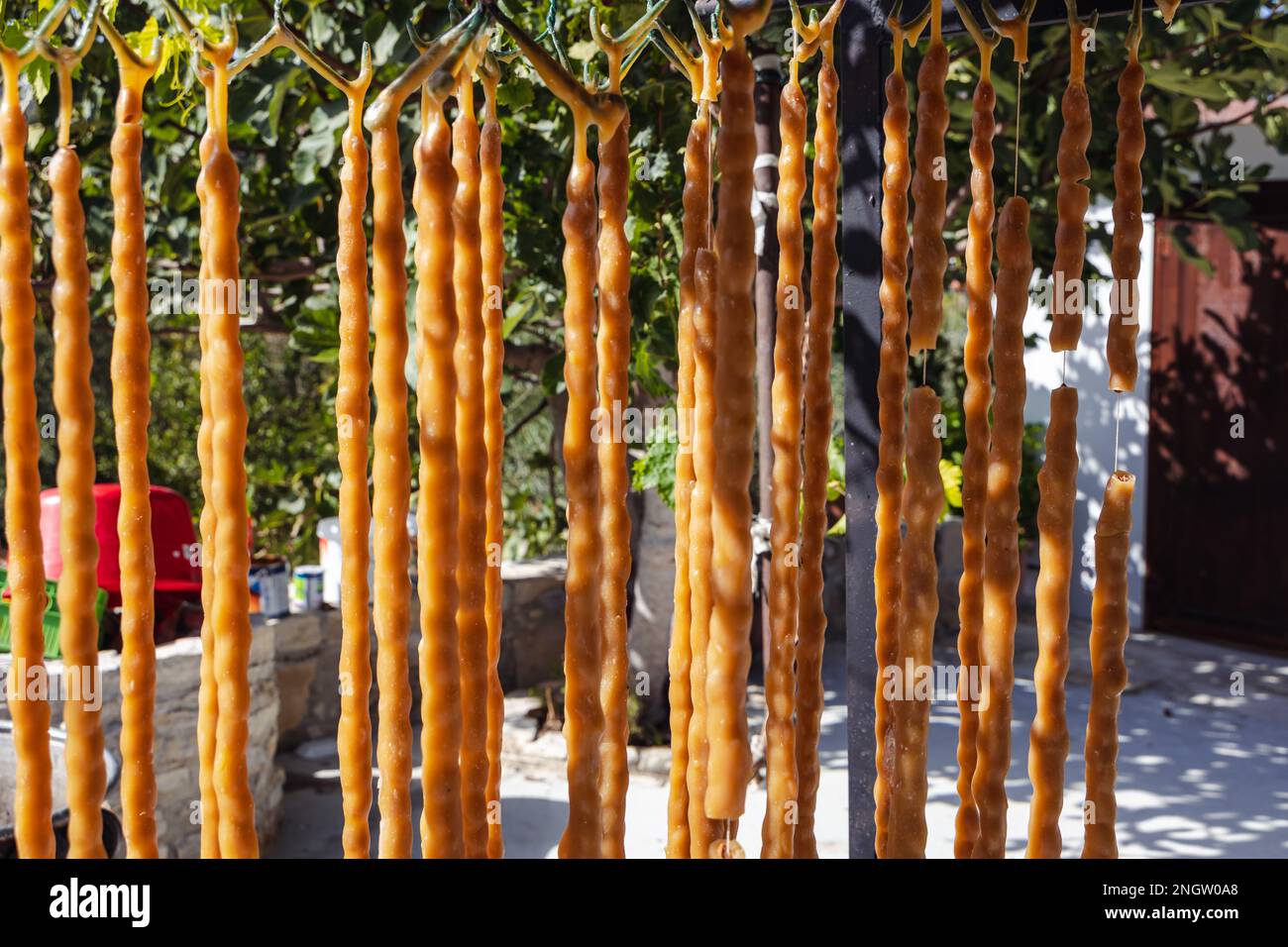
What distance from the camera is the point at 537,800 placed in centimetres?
438

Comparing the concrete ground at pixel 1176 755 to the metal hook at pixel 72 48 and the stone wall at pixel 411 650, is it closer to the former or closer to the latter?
the stone wall at pixel 411 650

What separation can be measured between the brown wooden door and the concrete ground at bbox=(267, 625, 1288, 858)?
83 cm

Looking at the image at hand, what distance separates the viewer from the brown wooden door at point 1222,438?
22.1 feet

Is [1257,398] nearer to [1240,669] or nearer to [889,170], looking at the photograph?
[1240,669]

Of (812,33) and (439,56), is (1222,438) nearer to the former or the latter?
(812,33)

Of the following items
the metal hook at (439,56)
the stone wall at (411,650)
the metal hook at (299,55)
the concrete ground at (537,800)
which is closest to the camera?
the metal hook at (439,56)

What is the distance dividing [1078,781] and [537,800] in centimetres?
216

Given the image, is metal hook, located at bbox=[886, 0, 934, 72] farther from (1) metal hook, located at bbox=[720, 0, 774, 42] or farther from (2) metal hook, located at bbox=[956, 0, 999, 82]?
(1) metal hook, located at bbox=[720, 0, 774, 42]

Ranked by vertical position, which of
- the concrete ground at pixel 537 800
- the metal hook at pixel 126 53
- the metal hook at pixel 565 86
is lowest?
the concrete ground at pixel 537 800

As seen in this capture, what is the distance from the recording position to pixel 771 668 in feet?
4.17

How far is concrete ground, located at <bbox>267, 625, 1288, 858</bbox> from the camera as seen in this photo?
400 centimetres

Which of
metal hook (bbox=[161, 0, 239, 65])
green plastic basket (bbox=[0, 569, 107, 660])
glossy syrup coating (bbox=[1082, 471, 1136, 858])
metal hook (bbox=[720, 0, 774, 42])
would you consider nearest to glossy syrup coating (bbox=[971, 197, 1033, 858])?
glossy syrup coating (bbox=[1082, 471, 1136, 858])

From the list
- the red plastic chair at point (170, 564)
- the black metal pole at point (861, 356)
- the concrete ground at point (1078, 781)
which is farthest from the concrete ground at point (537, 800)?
the black metal pole at point (861, 356)
